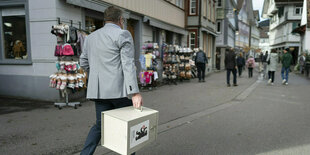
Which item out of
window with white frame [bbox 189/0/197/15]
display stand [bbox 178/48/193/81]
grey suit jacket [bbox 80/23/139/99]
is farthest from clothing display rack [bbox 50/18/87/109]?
window with white frame [bbox 189/0/197/15]

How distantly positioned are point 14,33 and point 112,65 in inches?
291

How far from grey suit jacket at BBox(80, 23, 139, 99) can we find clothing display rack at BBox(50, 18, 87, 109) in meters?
4.40

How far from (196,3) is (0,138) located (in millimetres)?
18249

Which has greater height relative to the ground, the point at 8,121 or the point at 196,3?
the point at 196,3

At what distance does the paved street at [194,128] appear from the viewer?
4285 millimetres

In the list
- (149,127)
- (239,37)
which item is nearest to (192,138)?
(149,127)

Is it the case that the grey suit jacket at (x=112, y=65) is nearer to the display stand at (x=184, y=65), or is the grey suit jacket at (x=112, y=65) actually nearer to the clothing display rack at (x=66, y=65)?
the clothing display rack at (x=66, y=65)

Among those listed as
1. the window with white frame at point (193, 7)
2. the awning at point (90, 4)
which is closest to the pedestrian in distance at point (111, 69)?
the awning at point (90, 4)

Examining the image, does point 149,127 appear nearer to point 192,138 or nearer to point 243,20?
point 192,138

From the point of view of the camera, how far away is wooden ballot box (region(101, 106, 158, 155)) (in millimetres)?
2627

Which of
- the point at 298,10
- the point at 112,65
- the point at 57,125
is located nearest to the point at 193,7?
the point at 57,125

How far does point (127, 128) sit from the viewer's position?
2.58 metres

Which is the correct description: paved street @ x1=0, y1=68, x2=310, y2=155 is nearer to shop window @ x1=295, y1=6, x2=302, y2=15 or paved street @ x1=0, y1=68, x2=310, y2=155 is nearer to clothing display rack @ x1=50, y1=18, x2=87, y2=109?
clothing display rack @ x1=50, y1=18, x2=87, y2=109

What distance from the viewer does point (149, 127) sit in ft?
9.47
